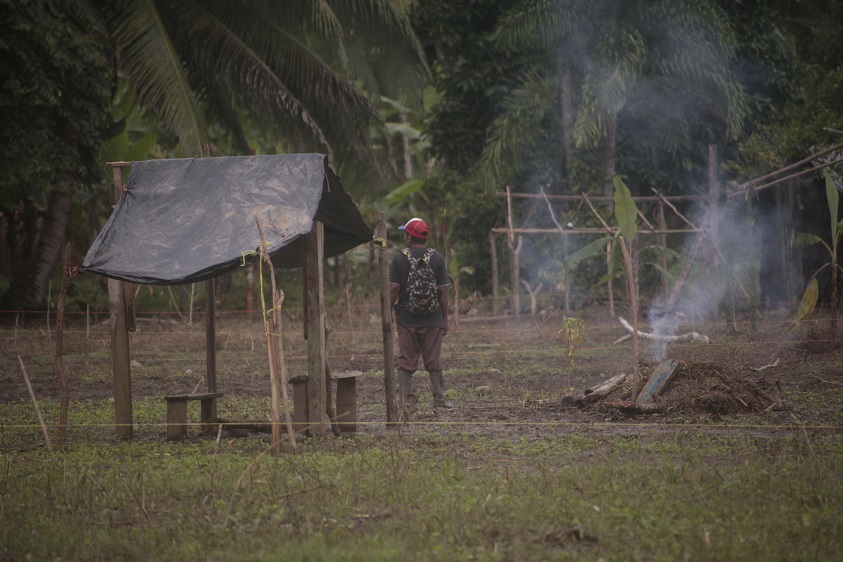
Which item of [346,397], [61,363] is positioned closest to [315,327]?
[346,397]

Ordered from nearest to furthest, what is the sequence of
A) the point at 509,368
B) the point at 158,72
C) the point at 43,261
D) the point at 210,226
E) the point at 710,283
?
the point at 210,226, the point at 509,368, the point at 158,72, the point at 710,283, the point at 43,261

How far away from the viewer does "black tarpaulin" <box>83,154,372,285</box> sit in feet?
23.1

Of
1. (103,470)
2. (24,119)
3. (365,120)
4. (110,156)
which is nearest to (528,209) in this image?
(365,120)

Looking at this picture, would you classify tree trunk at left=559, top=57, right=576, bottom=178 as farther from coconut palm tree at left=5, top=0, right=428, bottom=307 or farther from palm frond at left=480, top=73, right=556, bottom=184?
coconut palm tree at left=5, top=0, right=428, bottom=307

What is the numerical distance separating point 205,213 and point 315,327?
1240mm

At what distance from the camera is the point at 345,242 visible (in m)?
9.19

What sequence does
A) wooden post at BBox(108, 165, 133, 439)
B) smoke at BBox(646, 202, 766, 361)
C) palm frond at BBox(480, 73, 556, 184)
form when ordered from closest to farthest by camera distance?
wooden post at BBox(108, 165, 133, 439), smoke at BBox(646, 202, 766, 361), palm frond at BBox(480, 73, 556, 184)

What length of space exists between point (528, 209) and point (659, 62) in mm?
4500

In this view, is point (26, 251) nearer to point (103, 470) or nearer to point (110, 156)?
point (110, 156)

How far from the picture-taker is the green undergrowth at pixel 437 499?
480 cm

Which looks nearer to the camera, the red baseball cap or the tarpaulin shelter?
the tarpaulin shelter

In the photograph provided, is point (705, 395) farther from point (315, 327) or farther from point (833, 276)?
point (833, 276)

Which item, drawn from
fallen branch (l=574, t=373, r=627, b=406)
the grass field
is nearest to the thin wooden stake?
the grass field

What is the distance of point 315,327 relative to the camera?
7.68 meters
